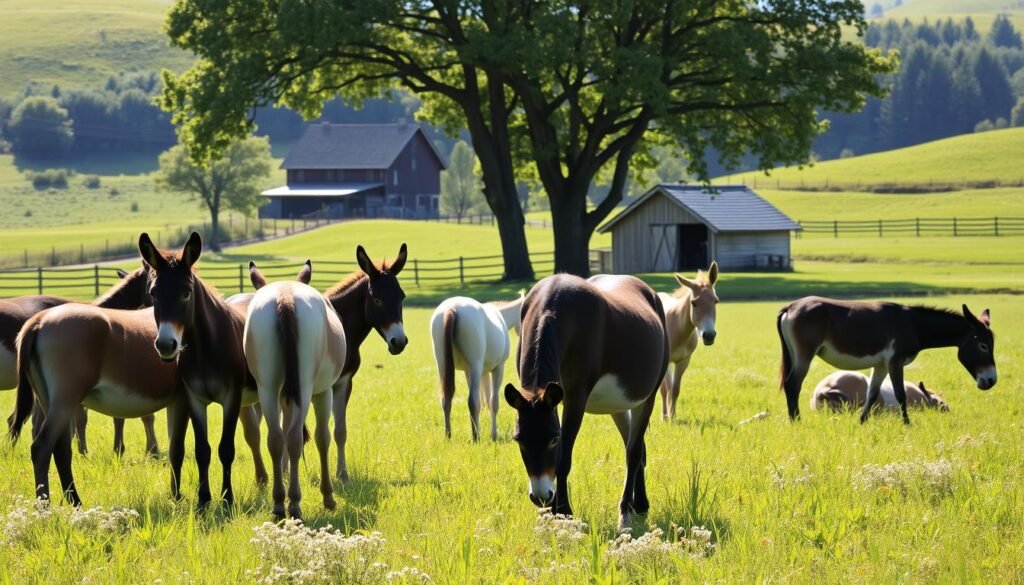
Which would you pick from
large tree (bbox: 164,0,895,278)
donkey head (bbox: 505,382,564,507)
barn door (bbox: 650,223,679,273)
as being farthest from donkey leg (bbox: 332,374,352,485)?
barn door (bbox: 650,223,679,273)

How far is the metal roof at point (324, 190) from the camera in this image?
10381cm

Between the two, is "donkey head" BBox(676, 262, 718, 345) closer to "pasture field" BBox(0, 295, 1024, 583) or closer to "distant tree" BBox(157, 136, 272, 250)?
"pasture field" BBox(0, 295, 1024, 583)

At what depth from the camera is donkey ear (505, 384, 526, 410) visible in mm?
6707

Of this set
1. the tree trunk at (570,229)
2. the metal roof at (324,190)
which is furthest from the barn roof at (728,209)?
the metal roof at (324,190)

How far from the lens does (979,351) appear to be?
13.5 m

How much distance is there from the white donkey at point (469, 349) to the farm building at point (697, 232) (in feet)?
135

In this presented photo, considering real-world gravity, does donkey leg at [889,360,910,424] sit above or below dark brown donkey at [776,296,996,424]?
below

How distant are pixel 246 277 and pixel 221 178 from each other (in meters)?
34.2

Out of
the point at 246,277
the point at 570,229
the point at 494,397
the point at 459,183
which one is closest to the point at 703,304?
the point at 494,397

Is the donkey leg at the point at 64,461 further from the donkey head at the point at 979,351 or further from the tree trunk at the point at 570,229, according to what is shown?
the tree trunk at the point at 570,229

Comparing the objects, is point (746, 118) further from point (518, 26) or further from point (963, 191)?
point (963, 191)

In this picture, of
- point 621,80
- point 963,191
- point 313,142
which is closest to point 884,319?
point 621,80

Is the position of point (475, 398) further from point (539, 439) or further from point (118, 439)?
point (539, 439)

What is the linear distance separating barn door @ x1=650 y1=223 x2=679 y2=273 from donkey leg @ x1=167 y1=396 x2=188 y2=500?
48612mm
